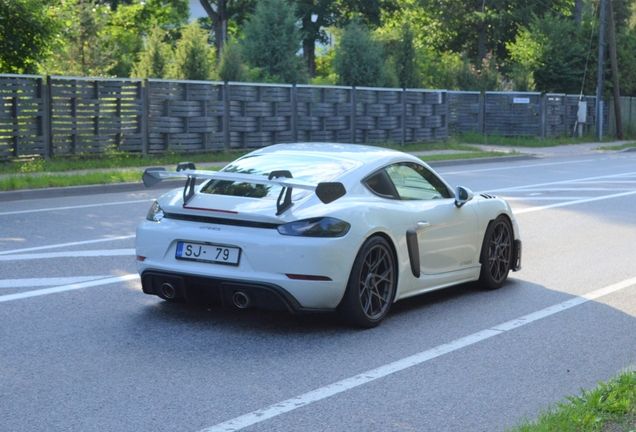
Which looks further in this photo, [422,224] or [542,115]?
[542,115]

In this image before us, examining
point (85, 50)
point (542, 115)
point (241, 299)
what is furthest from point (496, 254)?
point (542, 115)

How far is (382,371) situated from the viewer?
588 centimetres

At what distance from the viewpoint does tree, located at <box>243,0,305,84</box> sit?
36.9 m

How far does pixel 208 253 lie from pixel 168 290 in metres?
0.44

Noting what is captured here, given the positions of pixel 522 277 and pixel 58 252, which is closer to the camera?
pixel 522 277

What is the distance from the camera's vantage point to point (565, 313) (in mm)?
7762

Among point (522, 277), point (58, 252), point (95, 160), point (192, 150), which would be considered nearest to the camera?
point (522, 277)

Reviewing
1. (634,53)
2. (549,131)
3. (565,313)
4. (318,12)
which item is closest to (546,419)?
(565,313)

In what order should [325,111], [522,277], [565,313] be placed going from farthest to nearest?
[325,111]
[522,277]
[565,313]

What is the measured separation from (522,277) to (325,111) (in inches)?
824

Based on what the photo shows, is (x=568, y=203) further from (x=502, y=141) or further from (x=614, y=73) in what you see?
A: (x=614, y=73)

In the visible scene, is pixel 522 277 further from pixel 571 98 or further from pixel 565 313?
pixel 571 98

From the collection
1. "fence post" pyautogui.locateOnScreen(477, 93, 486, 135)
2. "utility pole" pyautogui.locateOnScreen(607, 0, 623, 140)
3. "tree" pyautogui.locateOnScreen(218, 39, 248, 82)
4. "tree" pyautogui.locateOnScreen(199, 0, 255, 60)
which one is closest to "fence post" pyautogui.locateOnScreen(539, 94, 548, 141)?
"fence post" pyautogui.locateOnScreen(477, 93, 486, 135)

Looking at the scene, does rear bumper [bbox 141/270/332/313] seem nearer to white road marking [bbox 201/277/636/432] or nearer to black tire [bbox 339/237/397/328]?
black tire [bbox 339/237/397/328]
